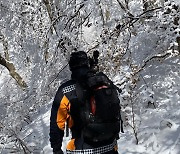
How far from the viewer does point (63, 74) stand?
9.77 m

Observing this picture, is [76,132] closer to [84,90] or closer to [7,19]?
[84,90]

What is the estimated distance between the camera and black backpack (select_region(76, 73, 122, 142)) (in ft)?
10.8

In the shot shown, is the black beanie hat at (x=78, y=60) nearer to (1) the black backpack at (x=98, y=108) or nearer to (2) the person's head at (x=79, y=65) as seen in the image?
(2) the person's head at (x=79, y=65)

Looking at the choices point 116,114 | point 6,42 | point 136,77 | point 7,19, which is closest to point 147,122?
point 136,77

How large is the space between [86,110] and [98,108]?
0.11 meters

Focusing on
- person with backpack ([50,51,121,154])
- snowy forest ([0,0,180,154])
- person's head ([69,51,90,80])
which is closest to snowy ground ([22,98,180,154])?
snowy forest ([0,0,180,154])

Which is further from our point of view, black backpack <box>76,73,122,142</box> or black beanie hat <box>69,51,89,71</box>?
black beanie hat <box>69,51,89,71</box>

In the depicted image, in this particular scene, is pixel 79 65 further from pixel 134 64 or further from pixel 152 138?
pixel 134 64

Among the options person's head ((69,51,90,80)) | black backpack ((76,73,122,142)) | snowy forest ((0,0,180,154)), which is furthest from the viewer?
snowy forest ((0,0,180,154))

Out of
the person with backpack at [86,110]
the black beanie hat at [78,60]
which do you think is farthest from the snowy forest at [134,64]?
the person with backpack at [86,110]

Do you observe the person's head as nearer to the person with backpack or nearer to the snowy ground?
the person with backpack

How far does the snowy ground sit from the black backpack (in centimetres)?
213

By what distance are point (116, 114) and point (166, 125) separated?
8.85ft

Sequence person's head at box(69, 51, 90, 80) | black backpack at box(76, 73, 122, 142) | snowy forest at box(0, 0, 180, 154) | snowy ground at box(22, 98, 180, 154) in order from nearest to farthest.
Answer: black backpack at box(76, 73, 122, 142) < person's head at box(69, 51, 90, 80) < snowy forest at box(0, 0, 180, 154) < snowy ground at box(22, 98, 180, 154)
